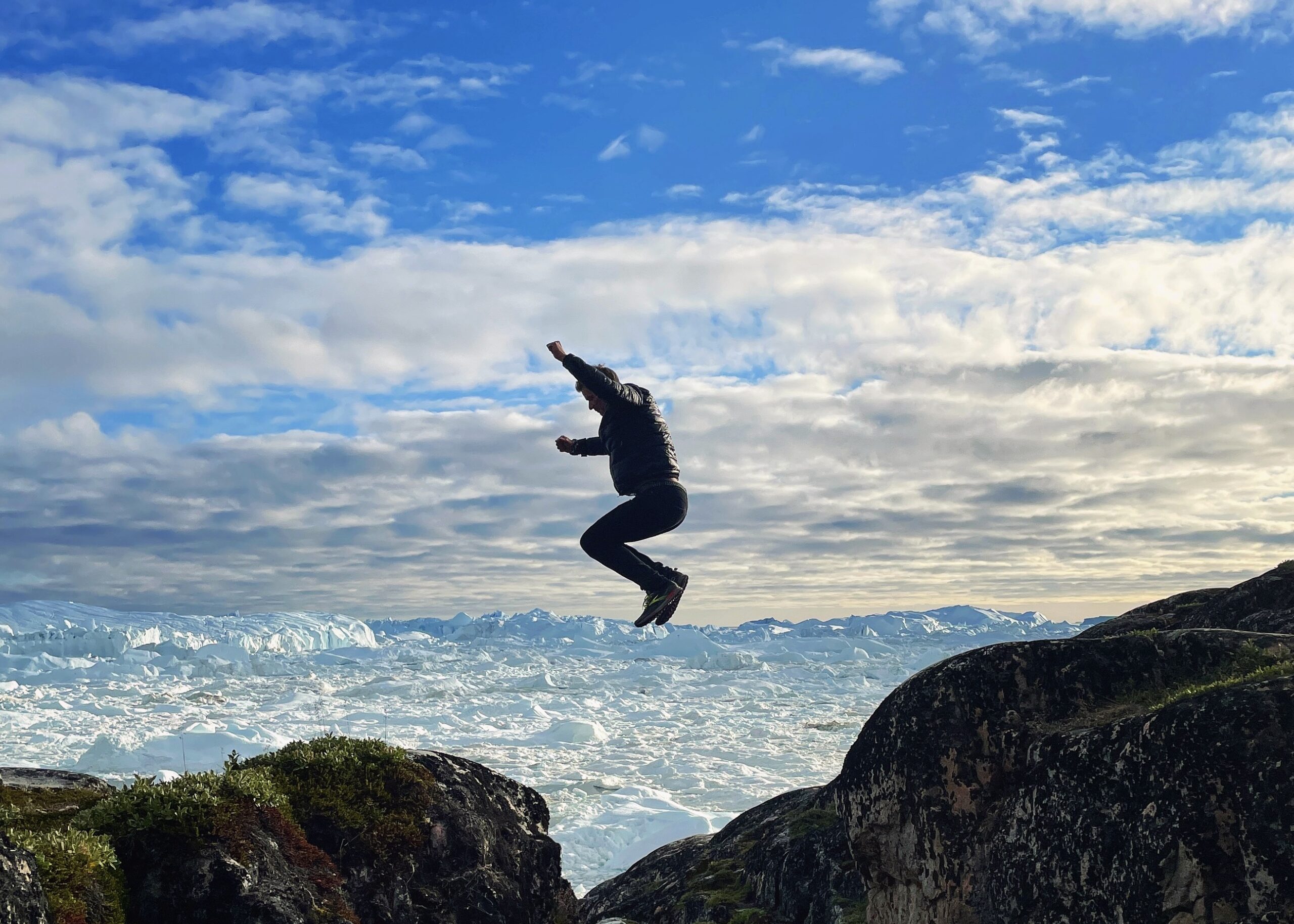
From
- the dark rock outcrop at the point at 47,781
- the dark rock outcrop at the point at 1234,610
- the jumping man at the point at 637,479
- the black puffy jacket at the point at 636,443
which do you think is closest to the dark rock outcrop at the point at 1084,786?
the dark rock outcrop at the point at 1234,610

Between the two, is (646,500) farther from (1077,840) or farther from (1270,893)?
(1270,893)

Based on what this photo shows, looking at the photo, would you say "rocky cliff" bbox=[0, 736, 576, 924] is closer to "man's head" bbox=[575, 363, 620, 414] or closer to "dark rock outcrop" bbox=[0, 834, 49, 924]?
"dark rock outcrop" bbox=[0, 834, 49, 924]

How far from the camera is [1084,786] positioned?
403 inches

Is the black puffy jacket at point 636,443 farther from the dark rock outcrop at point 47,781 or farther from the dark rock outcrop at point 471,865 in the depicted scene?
the dark rock outcrop at point 47,781

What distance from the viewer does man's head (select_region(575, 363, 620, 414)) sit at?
561 inches

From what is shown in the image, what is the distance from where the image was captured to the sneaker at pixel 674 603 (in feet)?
49.4

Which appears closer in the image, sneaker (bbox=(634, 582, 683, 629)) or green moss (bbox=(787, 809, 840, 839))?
sneaker (bbox=(634, 582, 683, 629))

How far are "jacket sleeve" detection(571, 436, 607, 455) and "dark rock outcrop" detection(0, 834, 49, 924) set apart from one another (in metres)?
9.42

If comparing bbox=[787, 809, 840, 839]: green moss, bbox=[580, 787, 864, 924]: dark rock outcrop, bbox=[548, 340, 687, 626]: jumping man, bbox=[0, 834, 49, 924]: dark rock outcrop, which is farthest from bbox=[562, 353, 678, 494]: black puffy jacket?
bbox=[787, 809, 840, 839]: green moss

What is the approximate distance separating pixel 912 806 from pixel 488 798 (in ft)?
20.2

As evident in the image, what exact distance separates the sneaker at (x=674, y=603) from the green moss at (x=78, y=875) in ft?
26.1

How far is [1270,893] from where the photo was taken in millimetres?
8547

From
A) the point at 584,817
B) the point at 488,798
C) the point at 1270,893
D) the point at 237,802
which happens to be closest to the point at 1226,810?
the point at 1270,893

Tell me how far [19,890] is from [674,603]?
30.8ft
